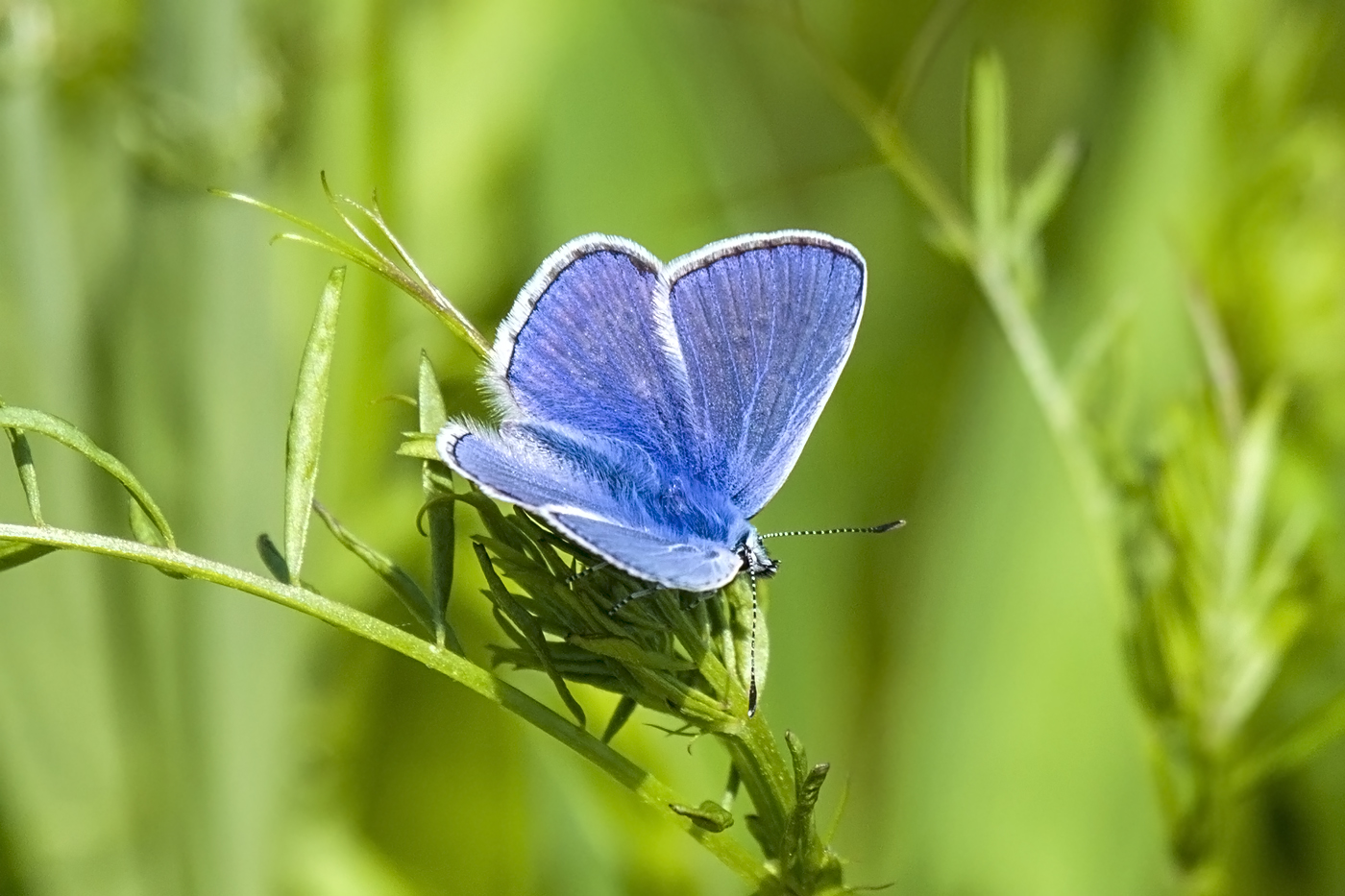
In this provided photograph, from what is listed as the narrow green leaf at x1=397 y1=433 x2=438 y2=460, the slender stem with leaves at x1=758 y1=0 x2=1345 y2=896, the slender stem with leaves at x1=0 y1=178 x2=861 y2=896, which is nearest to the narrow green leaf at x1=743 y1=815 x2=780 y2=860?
the slender stem with leaves at x1=0 y1=178 x2=861 y2=896

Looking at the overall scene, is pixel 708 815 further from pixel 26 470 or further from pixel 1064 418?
pixel 1064 418

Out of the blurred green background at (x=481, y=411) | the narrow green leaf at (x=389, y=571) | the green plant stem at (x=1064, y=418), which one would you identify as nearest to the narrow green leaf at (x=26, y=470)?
the narrow green leaf at (x=389, y=571)

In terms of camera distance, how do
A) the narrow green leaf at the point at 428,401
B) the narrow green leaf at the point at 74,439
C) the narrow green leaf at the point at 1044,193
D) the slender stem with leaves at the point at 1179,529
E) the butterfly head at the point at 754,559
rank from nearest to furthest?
the narrow green leaf at the point at 74,439, the narrow green leaf at the point at 428,401, the butterfly head at the point at 754,559, the slender stem with leaves at the point at 1179,529, the narrow green leaf at the point at 1044,193

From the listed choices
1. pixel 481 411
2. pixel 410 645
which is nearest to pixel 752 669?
pixel 410 645

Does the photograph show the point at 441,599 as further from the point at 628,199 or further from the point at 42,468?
the point at 628,199

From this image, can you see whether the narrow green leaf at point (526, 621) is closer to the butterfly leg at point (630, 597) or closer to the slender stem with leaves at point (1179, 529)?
the butterfly leg at point (630, 597)

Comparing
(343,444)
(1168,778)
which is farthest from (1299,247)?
(343,444)
